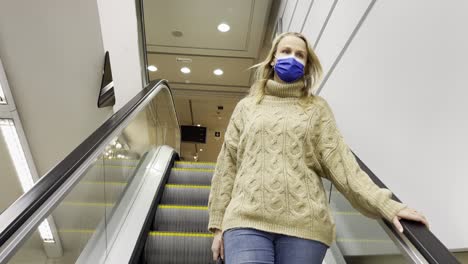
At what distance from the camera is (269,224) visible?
4.12 ft

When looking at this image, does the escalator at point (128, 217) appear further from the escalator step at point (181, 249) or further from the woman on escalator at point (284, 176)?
the woman on escalator at point (284, 176)

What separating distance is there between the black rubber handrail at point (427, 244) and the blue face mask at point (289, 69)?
2.46ft

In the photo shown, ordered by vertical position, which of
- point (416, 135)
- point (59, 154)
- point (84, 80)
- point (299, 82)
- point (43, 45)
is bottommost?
point (59, 154)

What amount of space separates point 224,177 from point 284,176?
1.01 feet

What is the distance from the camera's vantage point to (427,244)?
1077 millimetres

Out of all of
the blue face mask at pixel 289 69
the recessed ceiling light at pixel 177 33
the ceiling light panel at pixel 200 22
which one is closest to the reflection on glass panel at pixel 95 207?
the blue face mask at pixel 289 69

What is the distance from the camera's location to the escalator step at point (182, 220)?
3033 millimetres

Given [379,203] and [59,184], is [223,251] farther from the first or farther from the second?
[59,184]

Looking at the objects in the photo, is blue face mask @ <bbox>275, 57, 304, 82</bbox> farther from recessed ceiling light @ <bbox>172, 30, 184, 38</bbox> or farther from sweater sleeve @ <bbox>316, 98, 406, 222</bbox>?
recessed ceiling light @ <bbox>172, 30, 184, 38</bbox>

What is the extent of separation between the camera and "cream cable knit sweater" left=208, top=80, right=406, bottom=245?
1.26 metres

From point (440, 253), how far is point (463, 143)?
0.62 metres

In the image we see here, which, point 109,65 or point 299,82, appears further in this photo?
point 109,65

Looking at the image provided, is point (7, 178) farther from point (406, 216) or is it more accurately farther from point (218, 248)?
point (406, 216)

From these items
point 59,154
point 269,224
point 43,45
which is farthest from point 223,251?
point 59,154
